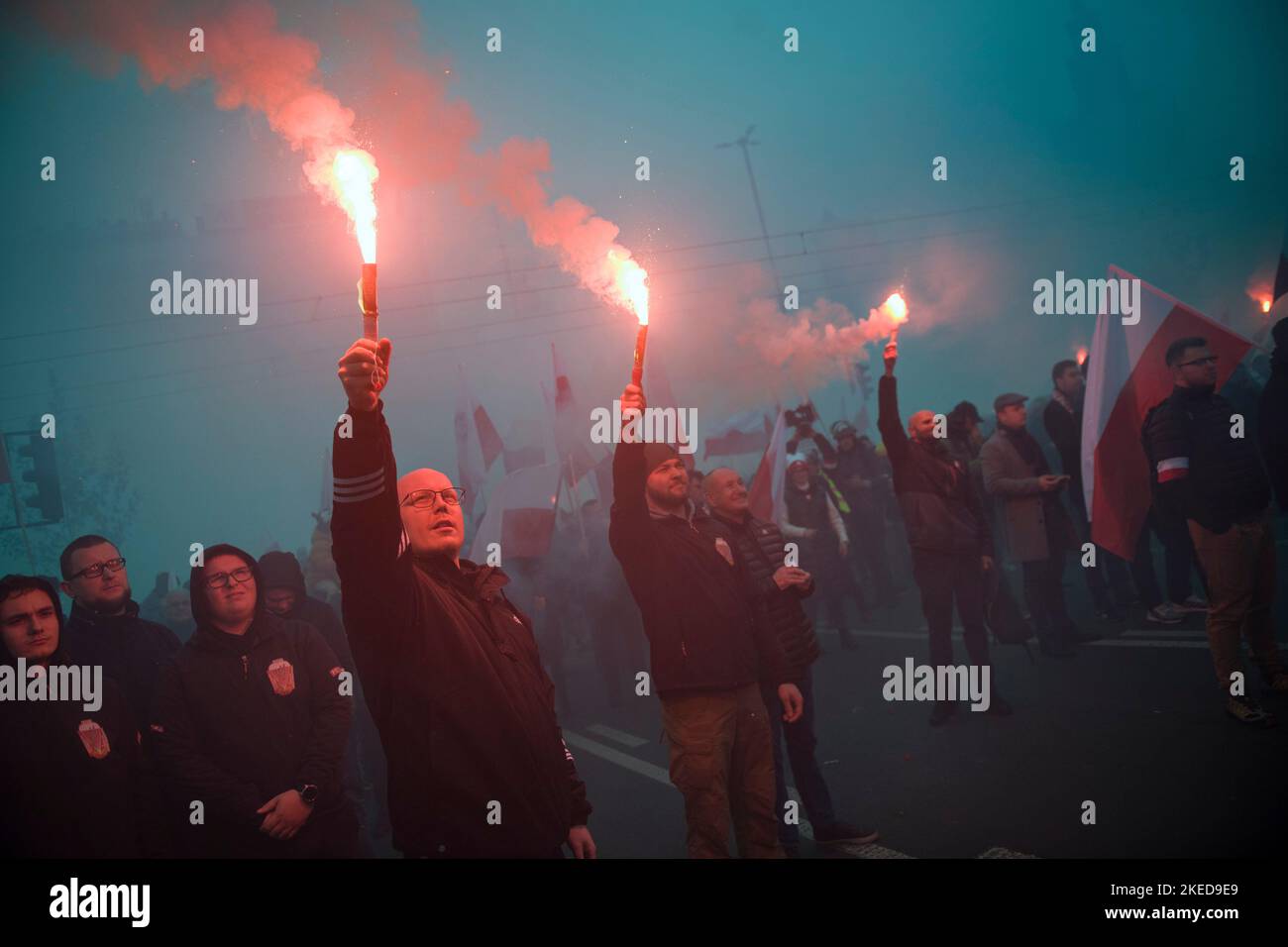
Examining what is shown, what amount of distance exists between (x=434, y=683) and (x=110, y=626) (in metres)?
2.99

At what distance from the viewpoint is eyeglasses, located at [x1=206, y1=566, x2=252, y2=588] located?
3775 millimetres

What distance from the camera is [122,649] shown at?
14.3ft

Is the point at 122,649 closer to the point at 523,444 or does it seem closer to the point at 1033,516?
→ the point at 1033,516

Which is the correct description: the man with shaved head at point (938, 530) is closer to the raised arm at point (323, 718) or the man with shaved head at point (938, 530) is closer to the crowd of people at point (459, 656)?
the crowd of people at point (459, 656)

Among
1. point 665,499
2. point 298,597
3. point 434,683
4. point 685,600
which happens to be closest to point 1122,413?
point 665,499

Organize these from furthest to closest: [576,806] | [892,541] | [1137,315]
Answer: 1. [892,541]
2. [1137,315]
3. [576,806]

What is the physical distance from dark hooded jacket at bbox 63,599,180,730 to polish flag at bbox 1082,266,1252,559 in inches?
264

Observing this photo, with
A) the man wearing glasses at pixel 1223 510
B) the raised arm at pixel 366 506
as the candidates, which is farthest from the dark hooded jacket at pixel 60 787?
the man wearing glasses at pixel 1223 510

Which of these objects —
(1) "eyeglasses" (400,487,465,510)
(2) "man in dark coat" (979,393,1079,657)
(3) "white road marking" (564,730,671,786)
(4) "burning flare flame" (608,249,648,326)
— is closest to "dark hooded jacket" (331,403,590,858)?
(1) "eyeglasses" (400,487,465,510)

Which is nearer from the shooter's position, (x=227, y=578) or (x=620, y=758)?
(x=227, y=578)

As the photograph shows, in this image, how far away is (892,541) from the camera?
12664 millimetres

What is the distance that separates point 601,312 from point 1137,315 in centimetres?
599
